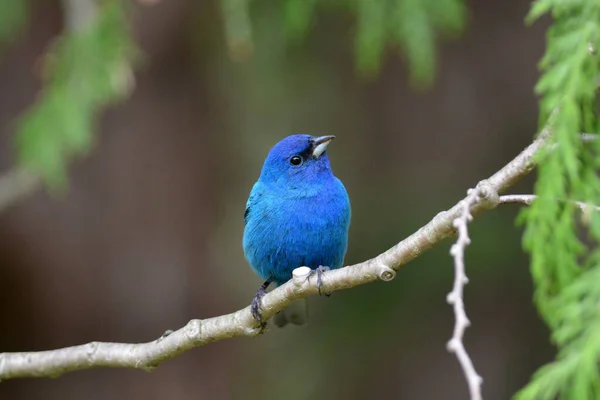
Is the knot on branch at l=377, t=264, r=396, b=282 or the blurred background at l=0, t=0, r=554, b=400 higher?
the blurred background at l=0, t=0, r=554, b=400

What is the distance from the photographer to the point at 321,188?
401 centimetres

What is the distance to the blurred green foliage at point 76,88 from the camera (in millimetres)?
4473

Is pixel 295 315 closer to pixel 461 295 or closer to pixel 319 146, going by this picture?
pixel 319 146

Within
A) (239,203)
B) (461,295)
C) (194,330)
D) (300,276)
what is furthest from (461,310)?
(239,203)

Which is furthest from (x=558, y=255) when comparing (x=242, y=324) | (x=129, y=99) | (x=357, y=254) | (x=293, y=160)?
(x=129, y=99)

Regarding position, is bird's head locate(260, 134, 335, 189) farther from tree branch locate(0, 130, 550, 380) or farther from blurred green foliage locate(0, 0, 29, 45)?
blurred green foliage locate(0, 0, 29, 45)

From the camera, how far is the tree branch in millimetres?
2410

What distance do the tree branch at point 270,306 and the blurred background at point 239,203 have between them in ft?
9.33

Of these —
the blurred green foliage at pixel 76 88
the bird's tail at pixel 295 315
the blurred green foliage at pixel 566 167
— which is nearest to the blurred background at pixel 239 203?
→ the blurred green foliage at pixel 76 88

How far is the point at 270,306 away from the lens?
3.01m

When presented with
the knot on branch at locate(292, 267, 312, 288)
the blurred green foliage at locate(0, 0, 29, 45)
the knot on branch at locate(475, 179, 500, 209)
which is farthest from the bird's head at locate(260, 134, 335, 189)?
the blurred green foliage at locate(0, 0, 29, 45)

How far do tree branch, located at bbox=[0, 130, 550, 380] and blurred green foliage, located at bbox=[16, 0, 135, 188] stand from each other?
136 centimetres

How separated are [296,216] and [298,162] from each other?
1.30 ft

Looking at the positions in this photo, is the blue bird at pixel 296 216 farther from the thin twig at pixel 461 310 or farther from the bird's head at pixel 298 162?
the thin twig at pixel 461 310
